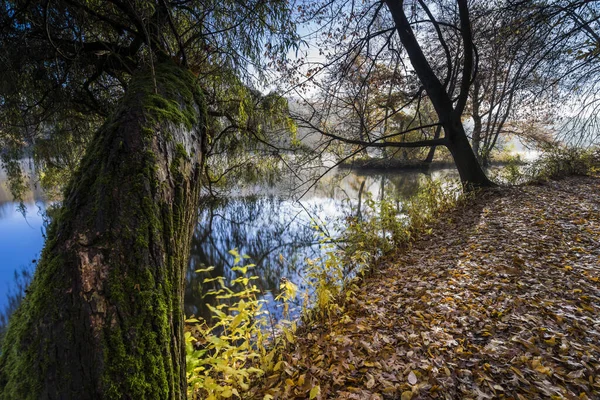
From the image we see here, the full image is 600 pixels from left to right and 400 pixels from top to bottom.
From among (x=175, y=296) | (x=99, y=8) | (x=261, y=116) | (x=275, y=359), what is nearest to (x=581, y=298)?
(x=275, y=359)

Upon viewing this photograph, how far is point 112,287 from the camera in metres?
0.72

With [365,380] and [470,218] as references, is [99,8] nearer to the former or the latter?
[365,380]

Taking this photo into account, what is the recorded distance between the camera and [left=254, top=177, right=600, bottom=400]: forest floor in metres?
1.43

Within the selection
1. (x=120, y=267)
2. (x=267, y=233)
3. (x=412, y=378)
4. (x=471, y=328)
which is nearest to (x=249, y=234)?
(x=267, y=233)

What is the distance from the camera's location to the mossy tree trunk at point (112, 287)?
2.07 feet

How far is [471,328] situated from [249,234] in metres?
5.26

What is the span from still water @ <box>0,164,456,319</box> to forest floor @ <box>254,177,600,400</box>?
93 cm

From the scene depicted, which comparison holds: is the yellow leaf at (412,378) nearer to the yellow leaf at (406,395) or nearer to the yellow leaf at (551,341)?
the yellow leaf at (406,395)

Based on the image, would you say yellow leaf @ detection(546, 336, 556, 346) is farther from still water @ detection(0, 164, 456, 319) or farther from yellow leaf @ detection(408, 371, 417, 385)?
still water @ detection(0, 164, 456, 319)

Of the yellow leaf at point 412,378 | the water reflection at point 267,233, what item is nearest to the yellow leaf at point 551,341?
the yellow leaf at point 412,378

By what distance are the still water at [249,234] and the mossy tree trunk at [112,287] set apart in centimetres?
171

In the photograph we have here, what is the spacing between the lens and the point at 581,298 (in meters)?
2.01

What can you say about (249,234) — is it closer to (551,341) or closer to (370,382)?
(370,382)

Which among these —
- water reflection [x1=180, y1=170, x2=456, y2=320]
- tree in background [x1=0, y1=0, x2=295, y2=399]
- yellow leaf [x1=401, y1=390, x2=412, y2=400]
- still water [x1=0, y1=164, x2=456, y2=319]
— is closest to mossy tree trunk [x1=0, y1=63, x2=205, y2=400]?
tree in background [x1=0, y1=0, x2=295, y2=399]
